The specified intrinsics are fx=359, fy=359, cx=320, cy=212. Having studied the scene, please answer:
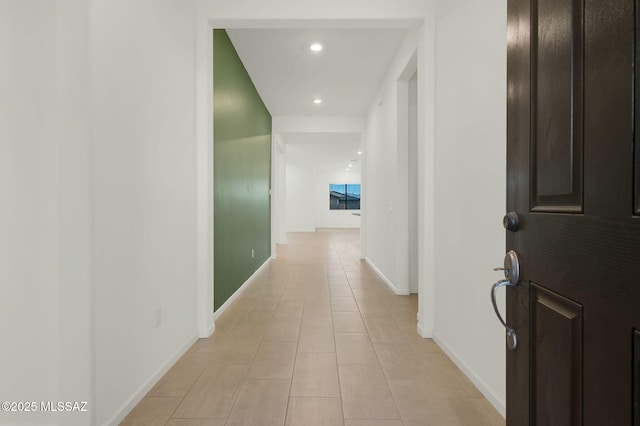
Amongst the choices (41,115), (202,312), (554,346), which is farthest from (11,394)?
(554,346)

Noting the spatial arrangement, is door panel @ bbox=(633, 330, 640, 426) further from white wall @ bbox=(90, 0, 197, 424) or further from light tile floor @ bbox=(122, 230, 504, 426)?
white wall @ bbox=(90, 0, 197, 424)

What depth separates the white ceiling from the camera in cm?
376

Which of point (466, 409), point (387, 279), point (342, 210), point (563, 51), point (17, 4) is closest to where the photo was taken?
point (563, 51)

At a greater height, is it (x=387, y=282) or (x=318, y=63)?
(x=318, y=63)

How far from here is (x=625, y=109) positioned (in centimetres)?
61

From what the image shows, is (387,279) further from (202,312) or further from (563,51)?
(563,51)

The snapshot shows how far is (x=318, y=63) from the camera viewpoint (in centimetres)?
451

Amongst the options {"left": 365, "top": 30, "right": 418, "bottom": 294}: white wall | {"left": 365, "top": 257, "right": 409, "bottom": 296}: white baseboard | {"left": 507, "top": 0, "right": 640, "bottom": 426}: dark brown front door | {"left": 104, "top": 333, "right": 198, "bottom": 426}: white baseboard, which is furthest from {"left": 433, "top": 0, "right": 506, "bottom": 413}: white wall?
{"left": 104, "top": 333, "right": 198, "bottom": 426}: white baseboard

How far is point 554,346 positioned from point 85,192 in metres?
1.70

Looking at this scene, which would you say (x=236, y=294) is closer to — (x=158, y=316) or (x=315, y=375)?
(x=158, y=316)

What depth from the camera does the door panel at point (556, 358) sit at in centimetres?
74

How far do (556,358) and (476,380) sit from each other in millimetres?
1456


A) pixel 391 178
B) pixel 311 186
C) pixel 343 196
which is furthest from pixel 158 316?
pixel 343 196

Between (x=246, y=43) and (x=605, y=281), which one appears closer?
(x=605, y=281)
